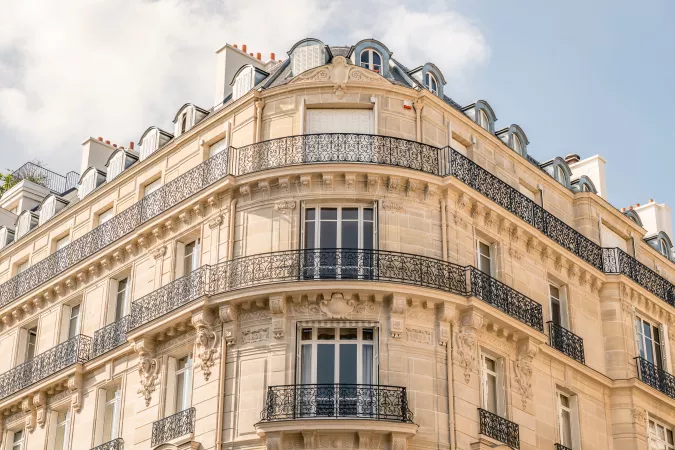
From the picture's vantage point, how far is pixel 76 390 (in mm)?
26781

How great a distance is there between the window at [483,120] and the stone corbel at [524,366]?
507cm

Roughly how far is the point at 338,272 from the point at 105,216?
7.81 metres

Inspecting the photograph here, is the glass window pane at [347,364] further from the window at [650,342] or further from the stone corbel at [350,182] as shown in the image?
the window at [650,342]

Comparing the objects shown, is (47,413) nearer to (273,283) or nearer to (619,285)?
(273,283)

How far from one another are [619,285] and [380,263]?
7.48 metres

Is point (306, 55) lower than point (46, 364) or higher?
higher

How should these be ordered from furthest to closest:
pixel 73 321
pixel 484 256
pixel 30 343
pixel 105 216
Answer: pixel 30 343, pixel 105 216, pixel 73 321, pixel 484 256

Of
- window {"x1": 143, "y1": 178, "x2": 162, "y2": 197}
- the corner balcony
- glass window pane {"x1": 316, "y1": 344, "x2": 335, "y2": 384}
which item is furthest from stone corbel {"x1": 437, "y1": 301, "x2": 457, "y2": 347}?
window {"x1": 143, "y1": 178, "x2": 162, "y2": 197}

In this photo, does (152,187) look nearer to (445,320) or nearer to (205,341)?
(205,341)

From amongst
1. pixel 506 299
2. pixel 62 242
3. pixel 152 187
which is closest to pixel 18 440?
pixel 62 242

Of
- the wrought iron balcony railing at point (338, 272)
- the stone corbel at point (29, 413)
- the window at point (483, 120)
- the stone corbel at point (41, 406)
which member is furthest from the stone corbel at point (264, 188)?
the stone corbel at point (29, 413)

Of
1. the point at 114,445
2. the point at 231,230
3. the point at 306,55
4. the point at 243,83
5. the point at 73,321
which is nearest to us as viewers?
the point at 231,230

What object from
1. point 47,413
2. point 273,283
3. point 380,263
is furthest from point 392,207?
point 47,413

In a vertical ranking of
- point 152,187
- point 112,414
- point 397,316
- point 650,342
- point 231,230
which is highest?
point 152,187
